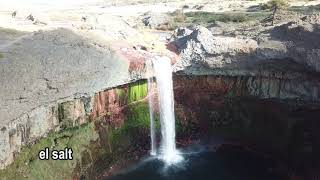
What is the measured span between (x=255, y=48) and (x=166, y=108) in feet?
28.5

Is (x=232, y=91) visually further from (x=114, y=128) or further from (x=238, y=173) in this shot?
(x=114, y=128)

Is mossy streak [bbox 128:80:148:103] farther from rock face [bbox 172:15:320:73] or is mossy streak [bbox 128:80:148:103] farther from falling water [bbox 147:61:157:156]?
rock face [bbox 172:15:320:73]

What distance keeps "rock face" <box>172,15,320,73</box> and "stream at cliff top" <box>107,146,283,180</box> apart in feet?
24.8

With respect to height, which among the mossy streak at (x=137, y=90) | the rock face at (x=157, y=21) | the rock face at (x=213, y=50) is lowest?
the mossy streak at (x=137, y=90)

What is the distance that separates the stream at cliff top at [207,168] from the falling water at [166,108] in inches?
44.3

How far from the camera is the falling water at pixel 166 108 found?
128 feet

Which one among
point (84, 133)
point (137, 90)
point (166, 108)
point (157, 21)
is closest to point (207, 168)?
point (166, 108)

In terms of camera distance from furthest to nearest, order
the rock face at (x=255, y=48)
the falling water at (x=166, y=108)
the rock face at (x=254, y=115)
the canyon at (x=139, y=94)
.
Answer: the rock face at (x=254, y=115), the falling water at (x=166, y=108), the rock face at (x=255, y=48), the canyon at (x=139, y=94)

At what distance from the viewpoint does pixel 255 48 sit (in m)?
37.7

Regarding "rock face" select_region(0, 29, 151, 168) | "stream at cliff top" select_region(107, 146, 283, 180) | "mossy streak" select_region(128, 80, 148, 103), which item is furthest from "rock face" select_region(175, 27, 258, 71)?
"stream at cliff top" select_region(107, 146, 283, 180)

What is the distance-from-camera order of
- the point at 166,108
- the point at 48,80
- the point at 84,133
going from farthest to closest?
the point at 166,108 → the point at 84,133 → the point at 48,80

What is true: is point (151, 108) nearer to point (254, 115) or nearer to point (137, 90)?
point (137, 90)

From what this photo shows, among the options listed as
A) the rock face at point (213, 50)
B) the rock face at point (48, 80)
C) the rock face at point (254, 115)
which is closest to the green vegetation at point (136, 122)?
A: the rock face at point (254, 115)

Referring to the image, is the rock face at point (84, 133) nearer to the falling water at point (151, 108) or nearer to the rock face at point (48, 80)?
the rock face at point (48, 80)
